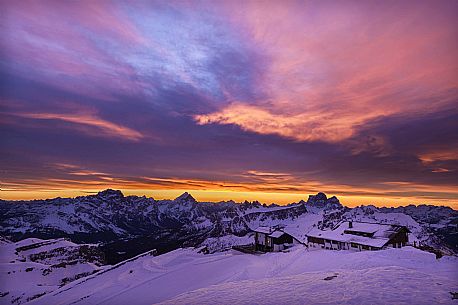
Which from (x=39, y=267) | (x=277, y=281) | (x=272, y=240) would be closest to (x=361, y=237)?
(x=272, y=240)

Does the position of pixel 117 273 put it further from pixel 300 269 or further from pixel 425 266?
pixel 425 266

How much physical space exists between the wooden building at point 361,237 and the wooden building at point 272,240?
8.98 meters

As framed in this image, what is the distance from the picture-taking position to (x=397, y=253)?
3044 cm

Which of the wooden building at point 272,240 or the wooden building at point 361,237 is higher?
the wooden building at point 361,237

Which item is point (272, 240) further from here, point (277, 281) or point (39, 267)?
point (277, 281)

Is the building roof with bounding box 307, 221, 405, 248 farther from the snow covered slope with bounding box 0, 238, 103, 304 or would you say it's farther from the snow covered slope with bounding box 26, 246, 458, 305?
the snow covered slope with bounding box 0, 238, 103, 304

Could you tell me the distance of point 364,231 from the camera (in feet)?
183

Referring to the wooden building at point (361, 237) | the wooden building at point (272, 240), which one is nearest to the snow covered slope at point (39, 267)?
the wooden building at point (272, 240)

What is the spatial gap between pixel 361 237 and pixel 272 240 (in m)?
22.5

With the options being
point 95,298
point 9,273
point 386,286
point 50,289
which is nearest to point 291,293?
point 386,286

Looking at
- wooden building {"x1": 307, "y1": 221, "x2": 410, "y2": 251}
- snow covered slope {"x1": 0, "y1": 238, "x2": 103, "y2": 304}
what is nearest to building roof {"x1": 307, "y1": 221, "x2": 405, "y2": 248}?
wooden building {"x1": 307, "y1": 221, "x2": 410, "y2": 251}

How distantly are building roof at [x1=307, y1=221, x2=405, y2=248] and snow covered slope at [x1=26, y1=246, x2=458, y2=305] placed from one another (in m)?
17.2

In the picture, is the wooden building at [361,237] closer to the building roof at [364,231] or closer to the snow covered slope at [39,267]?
the building roof at [364,231]

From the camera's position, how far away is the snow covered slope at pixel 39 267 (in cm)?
3644
